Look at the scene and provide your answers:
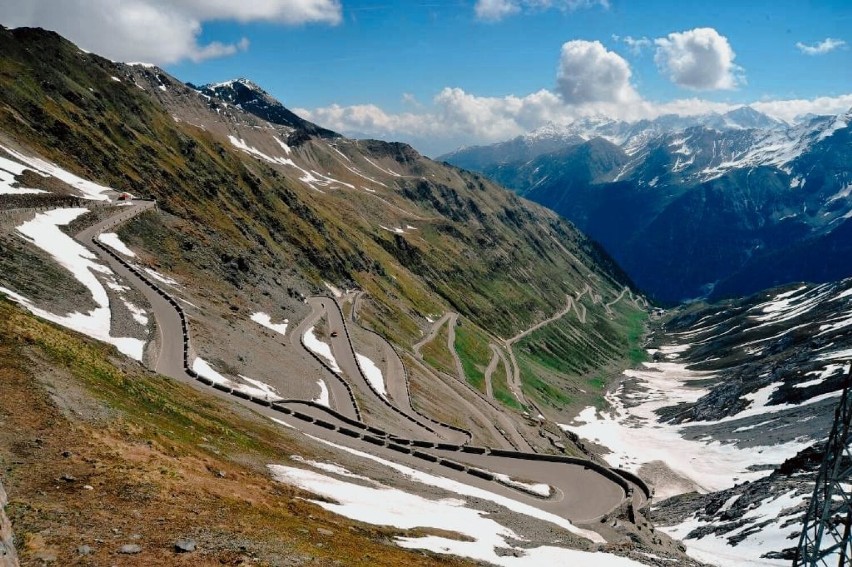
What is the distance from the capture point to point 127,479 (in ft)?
81.9

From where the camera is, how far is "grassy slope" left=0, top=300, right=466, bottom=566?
66.8 ft

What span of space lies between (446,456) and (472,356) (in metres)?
113

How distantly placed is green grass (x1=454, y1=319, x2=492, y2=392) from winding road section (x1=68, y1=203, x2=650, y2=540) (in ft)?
285

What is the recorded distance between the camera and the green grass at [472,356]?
531 ft

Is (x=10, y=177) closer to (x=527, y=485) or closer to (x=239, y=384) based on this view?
(x=239, y=384)

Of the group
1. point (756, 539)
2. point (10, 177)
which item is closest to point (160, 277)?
point (10, 177)

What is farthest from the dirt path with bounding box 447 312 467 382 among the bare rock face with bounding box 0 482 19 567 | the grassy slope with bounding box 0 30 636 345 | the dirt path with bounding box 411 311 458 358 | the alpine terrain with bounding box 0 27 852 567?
the bare rock face with bounding box 0 482 19 567

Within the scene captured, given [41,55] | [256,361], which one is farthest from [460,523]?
[41,55]

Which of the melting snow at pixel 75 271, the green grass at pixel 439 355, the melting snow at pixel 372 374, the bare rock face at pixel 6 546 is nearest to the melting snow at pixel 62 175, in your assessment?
the melting snow at pixel 75 271

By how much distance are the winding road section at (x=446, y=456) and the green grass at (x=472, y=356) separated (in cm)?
8687

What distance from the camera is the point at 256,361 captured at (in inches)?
2995

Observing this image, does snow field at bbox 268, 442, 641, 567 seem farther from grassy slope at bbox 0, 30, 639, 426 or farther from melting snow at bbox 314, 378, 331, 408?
grassy slope at bbox 0, 30, 639, 426

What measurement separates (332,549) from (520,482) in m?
39.0

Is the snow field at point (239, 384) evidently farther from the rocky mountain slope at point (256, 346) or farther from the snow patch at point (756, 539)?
the snow patch at point (756, 539)
